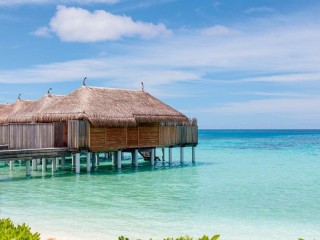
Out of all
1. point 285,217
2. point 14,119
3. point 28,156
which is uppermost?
point 14,119

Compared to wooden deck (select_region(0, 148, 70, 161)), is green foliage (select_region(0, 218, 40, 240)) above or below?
below

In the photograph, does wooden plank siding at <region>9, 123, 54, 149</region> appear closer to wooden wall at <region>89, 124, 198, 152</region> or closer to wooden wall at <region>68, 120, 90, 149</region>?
wooden wall at <region>68, 120, 90, 149</region>

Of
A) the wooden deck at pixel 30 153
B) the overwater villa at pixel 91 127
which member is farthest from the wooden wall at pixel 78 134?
the wooden deck at pixel 30 153

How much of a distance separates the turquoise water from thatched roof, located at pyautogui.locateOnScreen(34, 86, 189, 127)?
2.88 m

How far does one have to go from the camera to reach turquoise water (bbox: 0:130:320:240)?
37.1ft

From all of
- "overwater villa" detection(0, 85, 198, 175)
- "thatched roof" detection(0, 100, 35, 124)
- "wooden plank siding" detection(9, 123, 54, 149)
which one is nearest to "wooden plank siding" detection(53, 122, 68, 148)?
"overwater villa" detection(0, 85, 198, 175)

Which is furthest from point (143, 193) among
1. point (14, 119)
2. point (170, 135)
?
point (14, 119)

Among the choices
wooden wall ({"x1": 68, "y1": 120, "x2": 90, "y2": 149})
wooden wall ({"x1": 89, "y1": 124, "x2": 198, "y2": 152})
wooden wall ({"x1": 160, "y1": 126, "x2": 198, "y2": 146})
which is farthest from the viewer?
wooden wall ({"x1": 160, "y1": 126, "x2": 198, "y2": 146})

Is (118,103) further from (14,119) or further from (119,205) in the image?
(119,205)

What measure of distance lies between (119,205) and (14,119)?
16.4 metres

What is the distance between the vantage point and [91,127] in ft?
75.2

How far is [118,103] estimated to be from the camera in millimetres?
25031

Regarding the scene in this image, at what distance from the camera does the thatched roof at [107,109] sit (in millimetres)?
22953

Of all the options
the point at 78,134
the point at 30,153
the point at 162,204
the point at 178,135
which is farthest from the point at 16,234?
the point at 178,135
